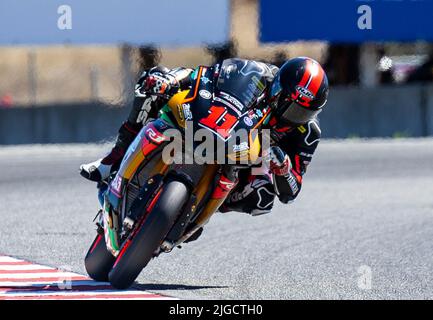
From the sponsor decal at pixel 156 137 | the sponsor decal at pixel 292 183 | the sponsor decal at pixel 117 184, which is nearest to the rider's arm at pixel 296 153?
the sponsor decal at pixel 292 183

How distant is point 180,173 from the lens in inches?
255

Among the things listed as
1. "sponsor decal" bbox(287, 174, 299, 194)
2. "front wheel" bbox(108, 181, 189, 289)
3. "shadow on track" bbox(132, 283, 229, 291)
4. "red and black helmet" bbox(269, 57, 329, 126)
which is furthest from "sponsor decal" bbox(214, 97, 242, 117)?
"shadow on track" bbox(132, 283, 229, 291)

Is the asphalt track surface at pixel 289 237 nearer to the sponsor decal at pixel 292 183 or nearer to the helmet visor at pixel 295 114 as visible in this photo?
the sponsor decal at pixel 292 183

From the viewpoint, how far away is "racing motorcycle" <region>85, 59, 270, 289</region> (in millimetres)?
6406

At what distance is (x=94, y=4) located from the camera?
20250 mm

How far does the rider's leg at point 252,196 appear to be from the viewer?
710 centimetres

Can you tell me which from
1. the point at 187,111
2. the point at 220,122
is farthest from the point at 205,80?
the point at 220,122

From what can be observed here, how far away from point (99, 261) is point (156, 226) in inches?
45.0

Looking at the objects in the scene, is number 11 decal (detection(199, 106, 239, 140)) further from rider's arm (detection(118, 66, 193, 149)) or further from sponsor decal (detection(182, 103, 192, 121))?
rider's arm (detection(118, 66, 193, 149))

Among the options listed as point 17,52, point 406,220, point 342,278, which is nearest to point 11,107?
point 406,220

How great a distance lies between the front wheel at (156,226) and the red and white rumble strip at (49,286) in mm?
355

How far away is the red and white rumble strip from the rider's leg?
779 millimetres

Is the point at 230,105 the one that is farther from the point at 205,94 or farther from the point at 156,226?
the point at 156,226
